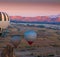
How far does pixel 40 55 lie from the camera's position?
8.03 meters

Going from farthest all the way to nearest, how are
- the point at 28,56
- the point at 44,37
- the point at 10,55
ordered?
the point at 44,37 < the point at 28,56 < the point at 10,55

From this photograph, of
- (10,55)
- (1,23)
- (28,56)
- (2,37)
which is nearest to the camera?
(10,55)

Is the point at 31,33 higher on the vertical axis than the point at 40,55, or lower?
higher

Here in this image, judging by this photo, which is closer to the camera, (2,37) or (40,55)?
(40,55)

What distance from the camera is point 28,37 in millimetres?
8344

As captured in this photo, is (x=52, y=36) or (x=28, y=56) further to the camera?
(x=52, y=36)

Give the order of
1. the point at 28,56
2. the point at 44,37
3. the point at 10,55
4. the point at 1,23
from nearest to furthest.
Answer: the point at 10,55 → the point at 28,56 → the point at 1,23 → the point at 44,37

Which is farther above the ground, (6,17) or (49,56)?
(6,17)

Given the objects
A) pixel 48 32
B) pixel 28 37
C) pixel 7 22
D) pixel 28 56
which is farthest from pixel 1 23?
pixel 48 32

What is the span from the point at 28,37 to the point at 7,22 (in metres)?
1.59

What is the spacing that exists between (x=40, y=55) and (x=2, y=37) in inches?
157

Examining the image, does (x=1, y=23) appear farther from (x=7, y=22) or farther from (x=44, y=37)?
(x=44, y=37)

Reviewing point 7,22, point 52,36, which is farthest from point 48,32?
point 7,22

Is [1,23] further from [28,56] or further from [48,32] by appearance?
[48,32]
